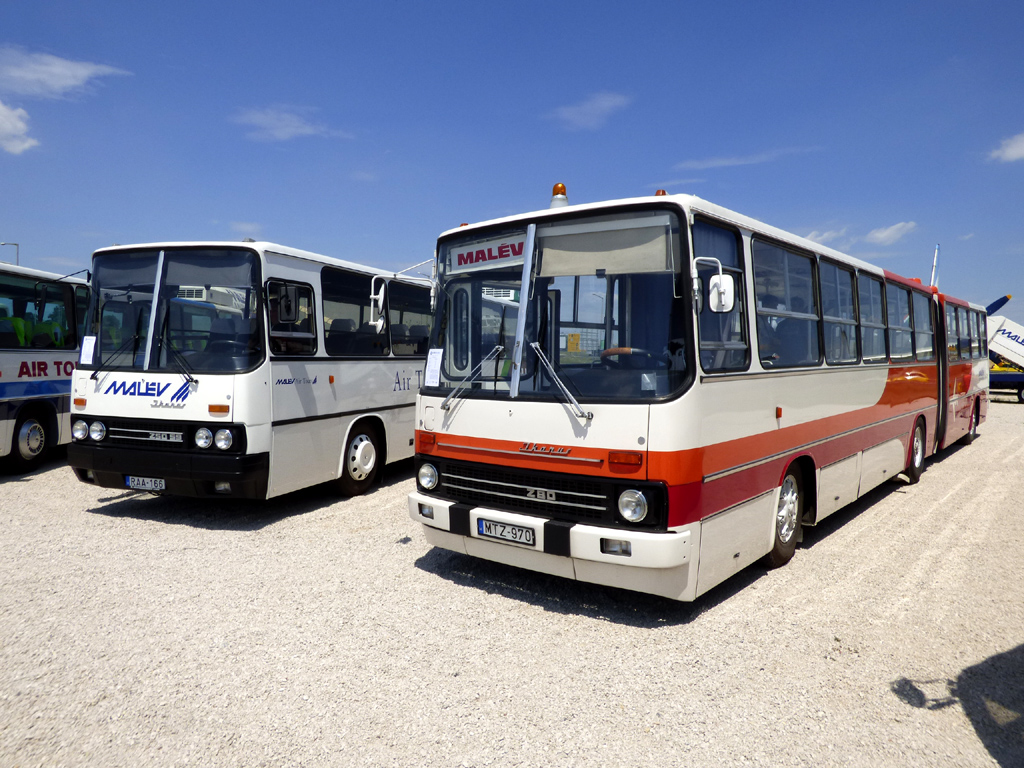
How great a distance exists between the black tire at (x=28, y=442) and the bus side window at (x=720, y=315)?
31.9ft

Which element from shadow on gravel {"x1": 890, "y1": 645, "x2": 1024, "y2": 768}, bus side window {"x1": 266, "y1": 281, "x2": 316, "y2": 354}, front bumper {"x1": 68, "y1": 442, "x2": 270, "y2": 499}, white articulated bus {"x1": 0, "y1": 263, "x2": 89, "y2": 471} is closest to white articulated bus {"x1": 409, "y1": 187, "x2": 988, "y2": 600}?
shadow on gravel {"x1": 890, "y1": 645, "x2": 1024, "y2": 768}

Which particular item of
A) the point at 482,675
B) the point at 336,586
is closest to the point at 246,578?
the point at 336,586

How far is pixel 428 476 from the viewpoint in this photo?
5.39m

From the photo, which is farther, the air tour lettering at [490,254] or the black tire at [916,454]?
the black tire at [916,454]

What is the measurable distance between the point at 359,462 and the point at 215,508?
5.65 feet

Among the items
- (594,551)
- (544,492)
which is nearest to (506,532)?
(544,492)

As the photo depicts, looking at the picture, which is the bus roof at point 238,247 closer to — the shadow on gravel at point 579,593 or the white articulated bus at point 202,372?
the white articulated bus at point 202,372

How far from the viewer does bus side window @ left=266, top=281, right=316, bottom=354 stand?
7125 millimetres

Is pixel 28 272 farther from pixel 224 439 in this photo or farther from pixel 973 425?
pixel 973 425

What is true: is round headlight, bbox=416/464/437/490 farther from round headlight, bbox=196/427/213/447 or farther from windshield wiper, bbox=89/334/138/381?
windshield wiper, bbox=89/334/138/381

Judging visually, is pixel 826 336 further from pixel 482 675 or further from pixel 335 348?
pixel 335 348

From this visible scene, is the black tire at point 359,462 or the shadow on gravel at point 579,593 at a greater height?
the black tire at point 359,462

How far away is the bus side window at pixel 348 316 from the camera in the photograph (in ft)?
26.7

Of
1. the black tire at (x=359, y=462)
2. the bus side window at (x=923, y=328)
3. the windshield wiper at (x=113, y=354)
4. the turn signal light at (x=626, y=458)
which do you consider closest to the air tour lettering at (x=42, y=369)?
the windshield wiper at (x=113, y=354)
